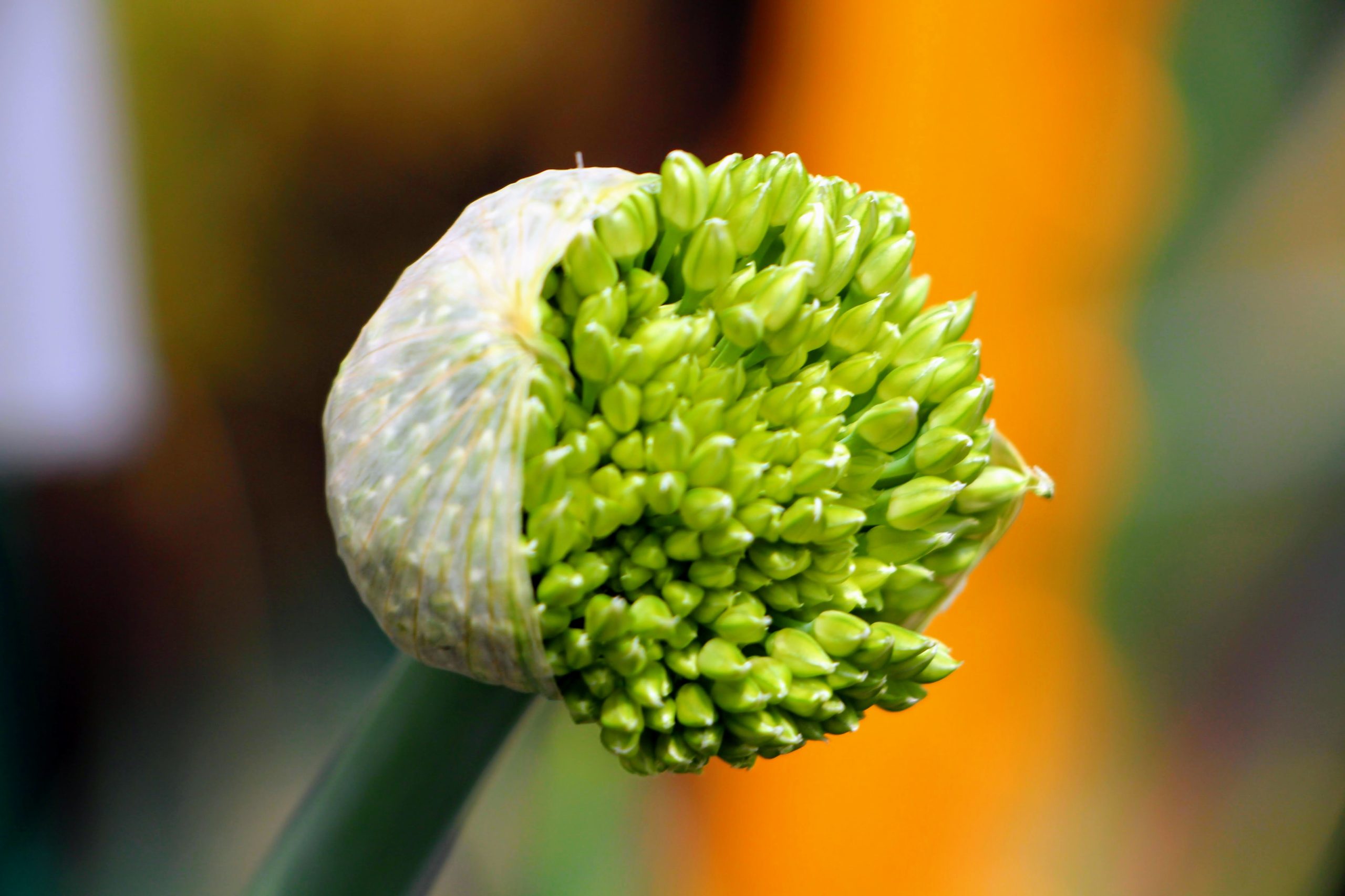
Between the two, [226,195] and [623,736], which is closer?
[623,736]

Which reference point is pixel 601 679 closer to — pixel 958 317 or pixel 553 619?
pixel 553 619

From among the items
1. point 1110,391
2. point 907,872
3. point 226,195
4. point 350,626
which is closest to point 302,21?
point 226,195

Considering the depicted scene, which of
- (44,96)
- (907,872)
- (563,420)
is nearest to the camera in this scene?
(563,420)

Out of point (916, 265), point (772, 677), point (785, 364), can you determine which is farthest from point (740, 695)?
point (916, 265)

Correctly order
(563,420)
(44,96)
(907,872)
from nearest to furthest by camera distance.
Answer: (563,420) < (44,96) < (907,872)

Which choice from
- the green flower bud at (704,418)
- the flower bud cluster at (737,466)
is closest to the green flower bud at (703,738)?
the flower bud cluster at (737,466)

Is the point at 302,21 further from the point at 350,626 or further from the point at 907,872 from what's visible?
the point at 907,872

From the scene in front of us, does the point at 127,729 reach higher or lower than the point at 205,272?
lower
